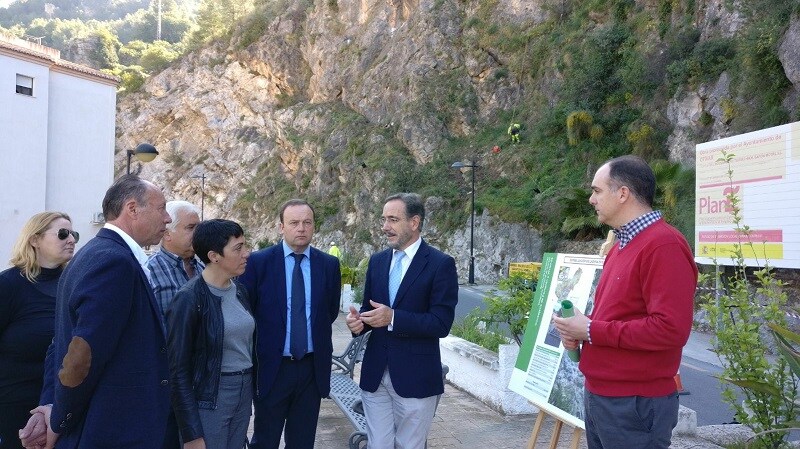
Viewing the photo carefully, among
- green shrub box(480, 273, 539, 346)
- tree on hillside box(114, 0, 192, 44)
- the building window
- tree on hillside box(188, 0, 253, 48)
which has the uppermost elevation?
tree on hillside box(114, 0, 192, 44)

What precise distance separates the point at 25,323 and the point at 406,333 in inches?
83.8

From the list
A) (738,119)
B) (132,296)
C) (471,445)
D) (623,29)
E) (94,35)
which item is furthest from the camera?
(94,35)

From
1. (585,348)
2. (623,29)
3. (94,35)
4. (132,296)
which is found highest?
(94,35)

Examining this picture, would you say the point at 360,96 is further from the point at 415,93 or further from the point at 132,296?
the point at 132,296

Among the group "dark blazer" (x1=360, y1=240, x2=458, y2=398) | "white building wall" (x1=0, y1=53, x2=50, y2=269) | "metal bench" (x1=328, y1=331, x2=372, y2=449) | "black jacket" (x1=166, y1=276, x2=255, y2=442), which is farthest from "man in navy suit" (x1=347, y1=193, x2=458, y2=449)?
"white building wall" (x1=0, y1=53, x2=50, y2=269)

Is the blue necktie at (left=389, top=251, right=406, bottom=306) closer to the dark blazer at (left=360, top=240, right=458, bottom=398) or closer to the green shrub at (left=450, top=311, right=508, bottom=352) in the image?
the dark blazer at (left=360, top=240, right=458, bottom=398)

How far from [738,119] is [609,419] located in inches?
714

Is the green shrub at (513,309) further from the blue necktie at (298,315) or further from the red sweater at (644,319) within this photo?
the red sweater at (644,319)

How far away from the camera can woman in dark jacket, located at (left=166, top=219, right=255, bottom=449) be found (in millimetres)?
2900

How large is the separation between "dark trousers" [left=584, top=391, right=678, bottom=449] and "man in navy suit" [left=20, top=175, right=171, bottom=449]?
6.14 ft

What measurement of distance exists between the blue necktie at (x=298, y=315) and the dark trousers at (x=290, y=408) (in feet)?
0.26

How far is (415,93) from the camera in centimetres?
3731

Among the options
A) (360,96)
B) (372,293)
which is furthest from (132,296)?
(360,96)

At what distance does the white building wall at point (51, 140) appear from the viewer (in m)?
22.6
